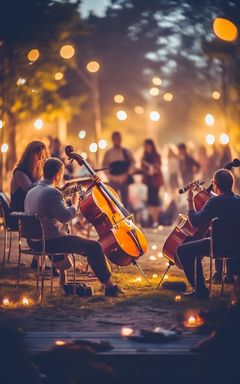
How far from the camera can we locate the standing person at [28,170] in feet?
36.0

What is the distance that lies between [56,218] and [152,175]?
9562 mm

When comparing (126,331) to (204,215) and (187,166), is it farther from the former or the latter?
(187,166)

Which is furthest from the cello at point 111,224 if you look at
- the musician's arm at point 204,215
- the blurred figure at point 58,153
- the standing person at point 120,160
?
the standing person at point 120,160

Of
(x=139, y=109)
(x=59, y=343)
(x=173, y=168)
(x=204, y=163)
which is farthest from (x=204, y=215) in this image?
(x=139, y=109)

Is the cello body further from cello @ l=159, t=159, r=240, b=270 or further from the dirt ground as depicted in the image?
the dirt ground

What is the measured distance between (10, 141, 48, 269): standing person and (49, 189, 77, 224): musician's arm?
1.64 m

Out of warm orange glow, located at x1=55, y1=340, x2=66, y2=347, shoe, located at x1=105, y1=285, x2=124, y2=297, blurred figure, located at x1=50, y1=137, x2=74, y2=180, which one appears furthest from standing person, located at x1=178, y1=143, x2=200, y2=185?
warm orange glow, located at x1=55, y1=340, x2=66, y2=347

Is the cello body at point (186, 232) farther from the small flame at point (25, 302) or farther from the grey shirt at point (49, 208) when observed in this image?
the small flame at point (25, 302)

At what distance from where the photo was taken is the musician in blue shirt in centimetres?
908

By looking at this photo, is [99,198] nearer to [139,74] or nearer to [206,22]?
[206,22]

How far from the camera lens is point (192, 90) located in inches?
1619

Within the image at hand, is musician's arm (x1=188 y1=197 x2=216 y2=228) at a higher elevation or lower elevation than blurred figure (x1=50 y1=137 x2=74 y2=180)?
lower

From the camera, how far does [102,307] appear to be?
9.07m

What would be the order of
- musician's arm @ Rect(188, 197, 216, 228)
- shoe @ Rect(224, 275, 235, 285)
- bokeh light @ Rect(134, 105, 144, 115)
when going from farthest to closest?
bokeh light @ Rect(134, 105, 144, 115) → shoe @ Rect(224, 275, 235, 285) → musician's arm @ Rect(188, 197, 216, 228)
